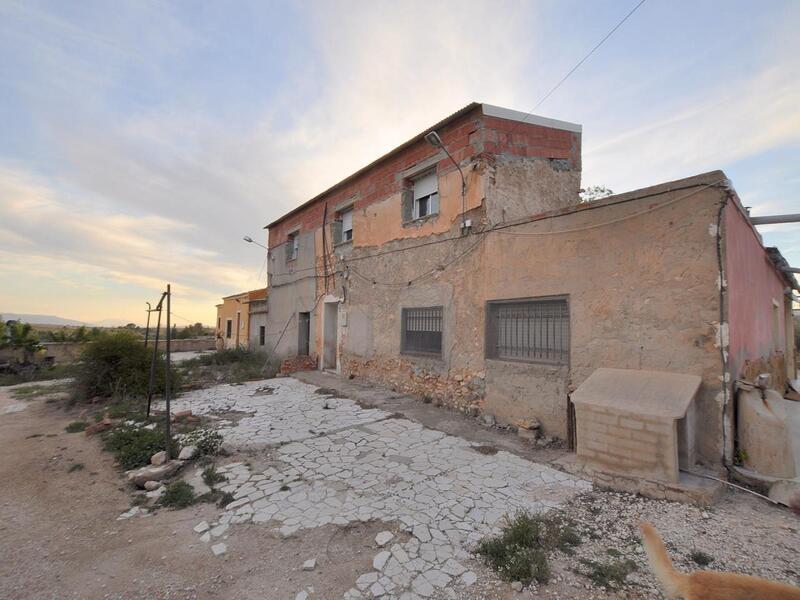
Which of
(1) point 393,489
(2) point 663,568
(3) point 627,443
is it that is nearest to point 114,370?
(1) point 393,489

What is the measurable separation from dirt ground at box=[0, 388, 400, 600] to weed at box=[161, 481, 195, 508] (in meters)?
0.14

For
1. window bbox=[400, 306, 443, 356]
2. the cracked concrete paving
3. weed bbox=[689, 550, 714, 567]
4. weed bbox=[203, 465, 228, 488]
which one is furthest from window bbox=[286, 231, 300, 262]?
weed bbox=[689, 550, 714, 567]

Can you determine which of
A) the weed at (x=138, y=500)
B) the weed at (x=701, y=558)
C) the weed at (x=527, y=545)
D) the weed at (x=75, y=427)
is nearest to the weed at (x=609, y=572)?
the weed at (x=527, y=545)

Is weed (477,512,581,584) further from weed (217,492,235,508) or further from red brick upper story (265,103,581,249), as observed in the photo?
red brick upper story (265,103,581,249)

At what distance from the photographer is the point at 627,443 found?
3.91 m

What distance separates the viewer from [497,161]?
A: 714cm

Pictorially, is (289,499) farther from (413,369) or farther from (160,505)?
(413,369)

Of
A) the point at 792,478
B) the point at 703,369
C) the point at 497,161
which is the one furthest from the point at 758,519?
the point at 497,161

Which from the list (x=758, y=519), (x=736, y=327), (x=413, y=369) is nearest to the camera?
(x=758, y=519)

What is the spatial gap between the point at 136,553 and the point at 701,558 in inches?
172

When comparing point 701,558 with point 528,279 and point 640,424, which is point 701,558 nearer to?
point 640,424

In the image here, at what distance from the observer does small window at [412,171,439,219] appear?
8.42 meters

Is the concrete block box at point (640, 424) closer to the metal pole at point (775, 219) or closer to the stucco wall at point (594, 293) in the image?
the stucco wall at point (594, 293)

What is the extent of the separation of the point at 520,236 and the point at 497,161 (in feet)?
6.48
